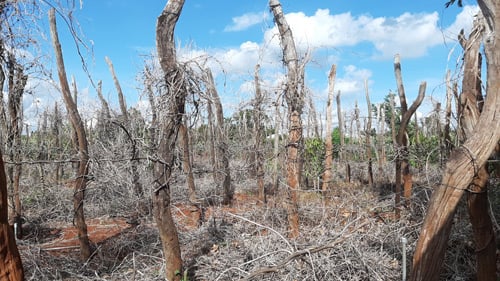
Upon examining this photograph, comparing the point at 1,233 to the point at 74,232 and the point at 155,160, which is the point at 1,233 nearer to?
the point at 155,160

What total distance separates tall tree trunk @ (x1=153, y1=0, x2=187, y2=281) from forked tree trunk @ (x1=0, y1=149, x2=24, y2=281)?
1.89 m

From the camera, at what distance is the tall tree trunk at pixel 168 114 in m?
4.04

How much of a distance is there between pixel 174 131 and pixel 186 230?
3336 millimetres

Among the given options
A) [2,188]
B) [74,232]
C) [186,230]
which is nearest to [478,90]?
[2,188]

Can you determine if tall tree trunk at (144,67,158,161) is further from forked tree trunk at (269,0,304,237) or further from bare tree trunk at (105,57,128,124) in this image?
bare tree trunk at (105,57,128,124)

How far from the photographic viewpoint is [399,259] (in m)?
5.10

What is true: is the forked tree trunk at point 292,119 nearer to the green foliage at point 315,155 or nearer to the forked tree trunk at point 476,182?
the forked tree trunk at point 476,182

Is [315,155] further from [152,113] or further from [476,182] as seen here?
[476,182]

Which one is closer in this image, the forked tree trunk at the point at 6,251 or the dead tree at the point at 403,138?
the forked tree trunk at the point at 6,251

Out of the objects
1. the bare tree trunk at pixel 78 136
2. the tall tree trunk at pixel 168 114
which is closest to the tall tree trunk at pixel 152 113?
the tall tree trunk at pixel 168 114

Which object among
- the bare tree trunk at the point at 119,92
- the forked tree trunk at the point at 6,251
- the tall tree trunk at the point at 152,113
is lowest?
the forked tree trunk at the point at 6,251

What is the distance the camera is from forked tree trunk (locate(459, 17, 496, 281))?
319 cm

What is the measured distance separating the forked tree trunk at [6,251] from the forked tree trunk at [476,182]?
3.11m

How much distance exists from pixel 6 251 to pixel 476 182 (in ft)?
10.5
